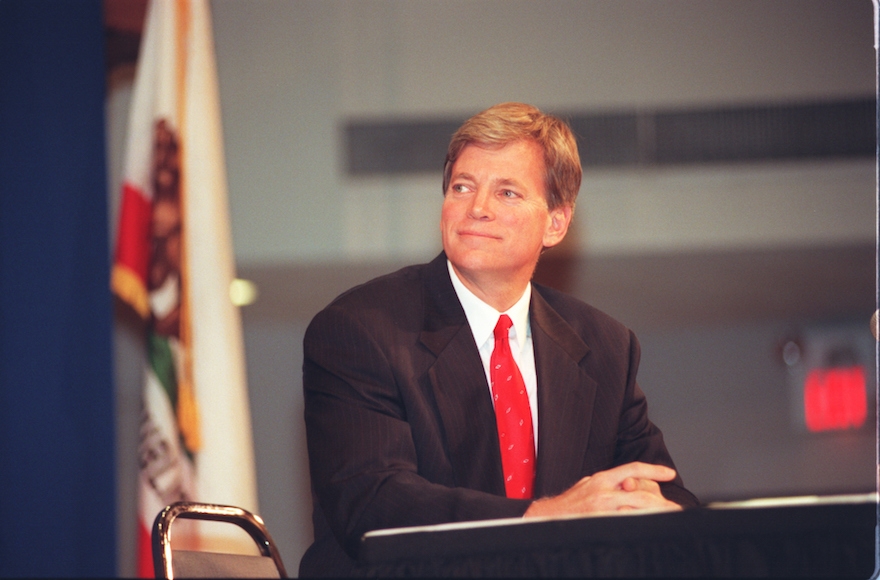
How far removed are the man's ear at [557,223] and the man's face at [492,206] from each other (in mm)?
38

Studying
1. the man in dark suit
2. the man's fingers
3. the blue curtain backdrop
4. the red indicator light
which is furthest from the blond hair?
the red indicator light

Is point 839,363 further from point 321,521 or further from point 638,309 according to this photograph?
point 321,521

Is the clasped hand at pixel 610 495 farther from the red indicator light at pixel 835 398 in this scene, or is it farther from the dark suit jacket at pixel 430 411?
the red indicator light at pixel 835 398

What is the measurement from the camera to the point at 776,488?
5035 millimetres

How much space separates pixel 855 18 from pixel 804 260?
1.27m

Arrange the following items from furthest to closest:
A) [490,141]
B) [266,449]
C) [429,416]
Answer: [266,449] < [490,141] < [429,416]

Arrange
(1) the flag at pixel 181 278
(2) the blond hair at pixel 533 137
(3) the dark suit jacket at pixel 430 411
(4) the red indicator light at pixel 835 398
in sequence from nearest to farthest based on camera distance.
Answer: (3) the dark suit jacket at pixel 430 411, (2) the blond hair at pixel 533 137, (1) the flag at pixel 181 278, (4) the red indicator light at pixel 835 398

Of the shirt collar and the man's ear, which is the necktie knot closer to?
the shirt collar

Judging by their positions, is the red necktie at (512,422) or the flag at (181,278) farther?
the flag at (181,278)

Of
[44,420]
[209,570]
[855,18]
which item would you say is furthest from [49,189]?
[855,18]

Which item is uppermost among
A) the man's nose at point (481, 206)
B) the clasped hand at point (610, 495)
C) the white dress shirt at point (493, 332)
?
the man's nose at point (481, 206)

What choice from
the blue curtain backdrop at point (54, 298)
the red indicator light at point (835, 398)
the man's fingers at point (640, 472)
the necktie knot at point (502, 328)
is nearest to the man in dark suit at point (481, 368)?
the necktie knot at point (502, 328)

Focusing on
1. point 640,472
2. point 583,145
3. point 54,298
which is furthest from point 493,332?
point 583,145

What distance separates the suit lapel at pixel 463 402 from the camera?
1.52 metres
